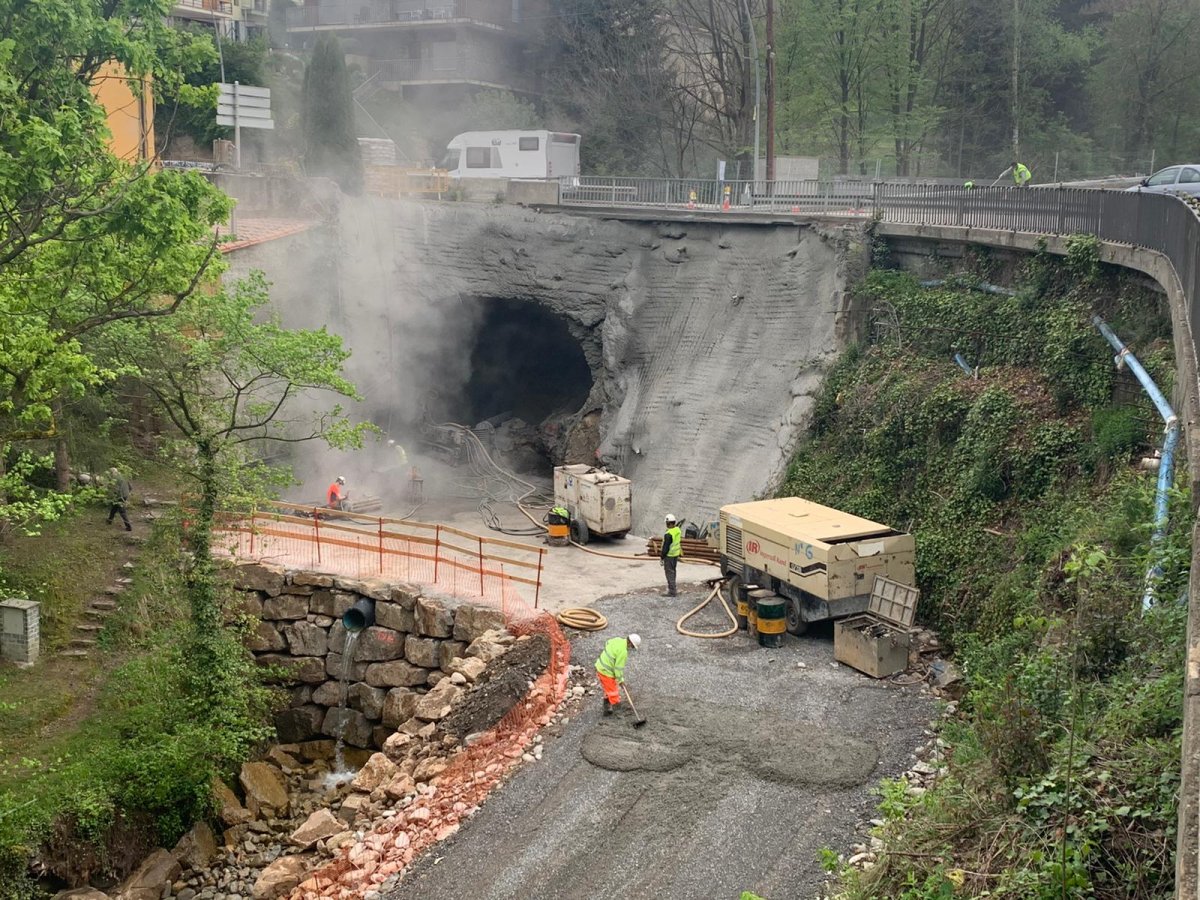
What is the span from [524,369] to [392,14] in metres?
29.7

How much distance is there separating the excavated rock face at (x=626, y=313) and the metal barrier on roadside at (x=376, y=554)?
208 inches

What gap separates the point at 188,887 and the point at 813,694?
9223 millimetres

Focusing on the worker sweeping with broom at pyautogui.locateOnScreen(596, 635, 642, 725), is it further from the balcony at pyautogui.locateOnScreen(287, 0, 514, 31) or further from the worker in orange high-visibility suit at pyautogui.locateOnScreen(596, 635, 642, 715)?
the balcony at pyautogui.locateOnScreen(287, 0, 514, 31)

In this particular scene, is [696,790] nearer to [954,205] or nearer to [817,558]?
[817,558]

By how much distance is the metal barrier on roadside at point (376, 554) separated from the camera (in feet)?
73.8

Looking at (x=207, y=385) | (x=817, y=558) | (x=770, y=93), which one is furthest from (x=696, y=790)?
(x=770, y=93)

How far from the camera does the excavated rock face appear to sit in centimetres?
2770

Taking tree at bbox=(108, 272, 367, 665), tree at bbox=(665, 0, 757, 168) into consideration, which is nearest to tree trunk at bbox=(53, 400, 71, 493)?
tree at bbox=(108, 272, 367, 665)

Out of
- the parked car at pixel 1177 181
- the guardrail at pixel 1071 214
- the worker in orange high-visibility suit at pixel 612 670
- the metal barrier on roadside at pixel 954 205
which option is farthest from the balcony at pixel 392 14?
the worker in orange high-visibility suit at pixel 612 670

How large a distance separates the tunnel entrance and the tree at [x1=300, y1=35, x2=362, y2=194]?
5.89 metres

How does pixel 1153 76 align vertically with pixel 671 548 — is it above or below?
above

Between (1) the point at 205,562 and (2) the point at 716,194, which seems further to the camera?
(2) the point at 716,194

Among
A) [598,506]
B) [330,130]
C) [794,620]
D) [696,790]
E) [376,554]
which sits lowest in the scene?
[696,790]

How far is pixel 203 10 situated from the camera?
54.3 metres
